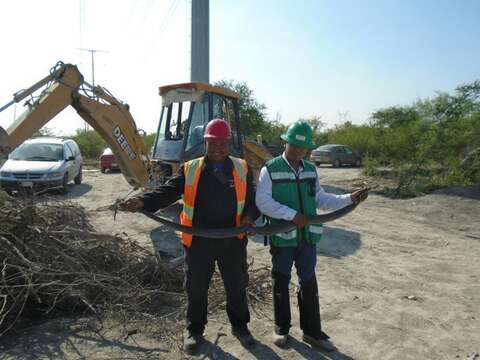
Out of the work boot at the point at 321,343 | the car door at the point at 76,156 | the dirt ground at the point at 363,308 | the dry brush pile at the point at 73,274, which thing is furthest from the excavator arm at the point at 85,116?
the car door at the point at 76,156

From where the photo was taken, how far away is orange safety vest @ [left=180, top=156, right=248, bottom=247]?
132 inches

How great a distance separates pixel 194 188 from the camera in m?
3.34

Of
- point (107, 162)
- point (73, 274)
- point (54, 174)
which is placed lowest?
point (73, 274)

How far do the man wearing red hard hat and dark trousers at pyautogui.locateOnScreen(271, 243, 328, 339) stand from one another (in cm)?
→ 29

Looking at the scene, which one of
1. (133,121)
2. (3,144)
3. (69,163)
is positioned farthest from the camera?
(69,163)

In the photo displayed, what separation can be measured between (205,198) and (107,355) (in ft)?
4.82

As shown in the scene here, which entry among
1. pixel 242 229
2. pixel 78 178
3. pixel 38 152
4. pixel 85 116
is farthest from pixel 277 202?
pixel 78 178

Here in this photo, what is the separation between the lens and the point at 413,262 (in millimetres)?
6352

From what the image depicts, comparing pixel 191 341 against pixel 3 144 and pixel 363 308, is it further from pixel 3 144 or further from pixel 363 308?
pixel 3 144

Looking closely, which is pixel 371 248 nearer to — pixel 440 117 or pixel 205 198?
pixel 205 198

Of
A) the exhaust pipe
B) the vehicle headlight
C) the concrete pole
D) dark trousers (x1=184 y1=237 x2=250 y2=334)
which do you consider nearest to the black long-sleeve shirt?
dark trousers (x1=184 y1=237 x2=250 y2=334)

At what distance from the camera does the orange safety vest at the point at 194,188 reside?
11.0ft

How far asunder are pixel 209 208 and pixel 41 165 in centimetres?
976

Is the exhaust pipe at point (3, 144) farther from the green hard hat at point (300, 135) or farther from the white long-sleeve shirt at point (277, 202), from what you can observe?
the green hard hat at point (300, 135)
